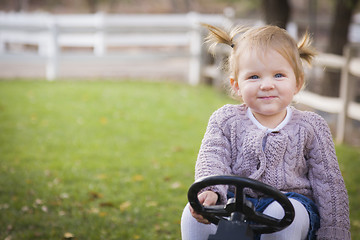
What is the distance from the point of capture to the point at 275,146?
2770mm

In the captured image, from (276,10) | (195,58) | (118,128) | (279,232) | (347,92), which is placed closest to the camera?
(279,232)

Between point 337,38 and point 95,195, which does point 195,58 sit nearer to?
point 337,38

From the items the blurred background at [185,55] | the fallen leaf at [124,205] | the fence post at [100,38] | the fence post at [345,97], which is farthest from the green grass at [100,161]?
the fence post at [100,38]

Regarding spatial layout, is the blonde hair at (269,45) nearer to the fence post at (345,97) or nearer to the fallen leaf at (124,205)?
the fallen leaf at (124,205)

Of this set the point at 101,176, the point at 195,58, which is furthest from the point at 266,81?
the point at 195,58

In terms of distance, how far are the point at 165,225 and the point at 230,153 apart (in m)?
2.25

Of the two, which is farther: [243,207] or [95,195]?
[95,195]

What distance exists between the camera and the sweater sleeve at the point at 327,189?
2719mm

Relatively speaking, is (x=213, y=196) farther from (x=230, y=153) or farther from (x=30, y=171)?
(x=30, y=171)

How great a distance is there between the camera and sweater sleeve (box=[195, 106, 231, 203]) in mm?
2688

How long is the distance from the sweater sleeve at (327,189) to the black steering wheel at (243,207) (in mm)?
358

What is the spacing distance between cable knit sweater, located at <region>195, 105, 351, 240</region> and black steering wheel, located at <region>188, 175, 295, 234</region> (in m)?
0.20

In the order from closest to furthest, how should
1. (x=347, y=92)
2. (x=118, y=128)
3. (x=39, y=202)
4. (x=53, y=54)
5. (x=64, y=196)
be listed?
(x=39, y=202), (x=64, y=196), (x=347, y=92), (x=118, y=128), (x=53, y=54)

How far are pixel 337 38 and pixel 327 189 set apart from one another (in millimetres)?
8348
